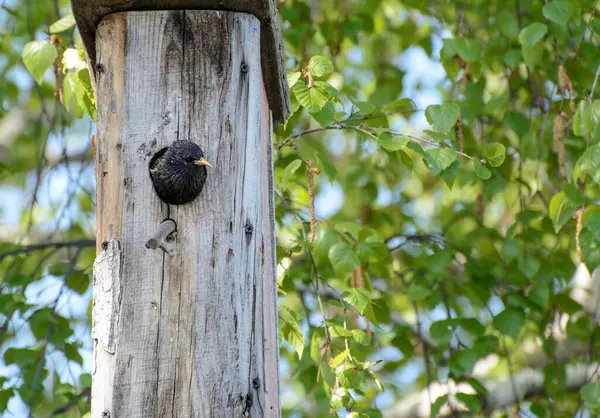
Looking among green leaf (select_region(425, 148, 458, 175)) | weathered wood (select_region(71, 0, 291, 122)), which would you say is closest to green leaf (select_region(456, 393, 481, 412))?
green leaf (select_region(425, 148, 458, 175))

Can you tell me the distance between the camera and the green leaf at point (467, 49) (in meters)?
3.14

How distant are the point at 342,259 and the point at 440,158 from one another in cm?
62

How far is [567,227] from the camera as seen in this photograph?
3.76 meters

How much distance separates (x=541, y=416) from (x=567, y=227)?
0.83m

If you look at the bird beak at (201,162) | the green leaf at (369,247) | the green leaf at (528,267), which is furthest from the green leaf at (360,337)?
the green leaf at (528,267)

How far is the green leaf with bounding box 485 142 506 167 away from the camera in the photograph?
2480 mm

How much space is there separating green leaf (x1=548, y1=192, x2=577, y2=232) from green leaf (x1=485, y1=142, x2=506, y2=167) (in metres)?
0.50

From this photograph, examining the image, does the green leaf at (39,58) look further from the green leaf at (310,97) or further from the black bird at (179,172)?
the black bird at (179,172)

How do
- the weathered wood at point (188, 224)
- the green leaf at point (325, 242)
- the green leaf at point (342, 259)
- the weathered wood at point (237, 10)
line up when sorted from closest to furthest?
the weathered wood at point (188, 224) → the weathered wood at point (237, 10) → the green leaf at point (342, 259) → the green leaf at point (325, 242)

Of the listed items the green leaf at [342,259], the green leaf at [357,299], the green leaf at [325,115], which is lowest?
the green leaf at [357,299]

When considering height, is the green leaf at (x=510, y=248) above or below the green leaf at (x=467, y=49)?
below

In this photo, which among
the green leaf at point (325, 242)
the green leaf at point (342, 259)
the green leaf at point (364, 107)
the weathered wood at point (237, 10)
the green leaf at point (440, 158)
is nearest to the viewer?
the weathered wood at point (237, 10)

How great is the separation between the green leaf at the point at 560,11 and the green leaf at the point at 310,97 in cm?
103

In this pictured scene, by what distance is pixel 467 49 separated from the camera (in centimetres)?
315
